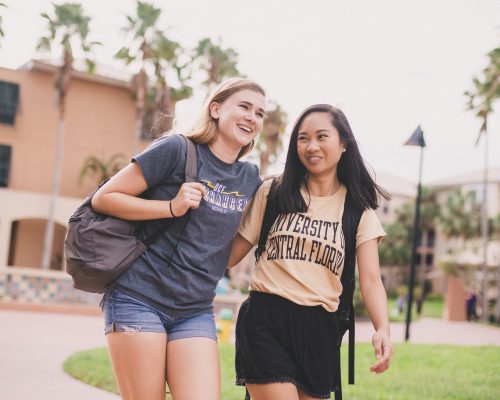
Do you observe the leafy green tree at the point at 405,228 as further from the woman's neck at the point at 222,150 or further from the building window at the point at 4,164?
the woman's neck at the point at 222,150

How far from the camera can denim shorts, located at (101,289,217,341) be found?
2.59 metres

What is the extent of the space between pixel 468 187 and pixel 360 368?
5019 centimetres

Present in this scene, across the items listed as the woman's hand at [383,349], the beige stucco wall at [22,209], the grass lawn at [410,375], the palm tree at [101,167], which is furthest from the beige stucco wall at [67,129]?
the woman's hand at [383,349]

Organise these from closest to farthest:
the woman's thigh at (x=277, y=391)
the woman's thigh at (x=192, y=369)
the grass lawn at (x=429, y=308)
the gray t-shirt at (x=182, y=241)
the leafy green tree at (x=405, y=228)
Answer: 1. the woman's thigh at (x=192, y=369)
2. the gray t-shirt at (x=182, y=241)
3. the woman's thigh at (x=277, y=391)
4. the grass lawn at (x=429, y=308)
5. the leafy green tree at (x=405, y=228)

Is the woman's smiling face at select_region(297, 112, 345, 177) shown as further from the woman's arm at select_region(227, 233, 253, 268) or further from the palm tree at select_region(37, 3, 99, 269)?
the palm tree at select_region(37, 3, 99, 269)

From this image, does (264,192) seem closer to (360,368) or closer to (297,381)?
(297,381)

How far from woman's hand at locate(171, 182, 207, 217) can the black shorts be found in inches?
25.3

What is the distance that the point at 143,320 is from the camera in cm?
259

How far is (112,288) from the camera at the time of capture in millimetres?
2695

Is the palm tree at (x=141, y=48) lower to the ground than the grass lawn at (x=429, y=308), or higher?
higher

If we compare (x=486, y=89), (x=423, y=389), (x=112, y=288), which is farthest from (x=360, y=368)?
(x=486, y=89)

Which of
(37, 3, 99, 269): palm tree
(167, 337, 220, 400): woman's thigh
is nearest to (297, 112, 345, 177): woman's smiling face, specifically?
(167, 337, 220, 400): woman's thigh

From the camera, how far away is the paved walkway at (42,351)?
6.50 m

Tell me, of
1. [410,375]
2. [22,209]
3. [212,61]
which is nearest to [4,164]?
[22,209]
